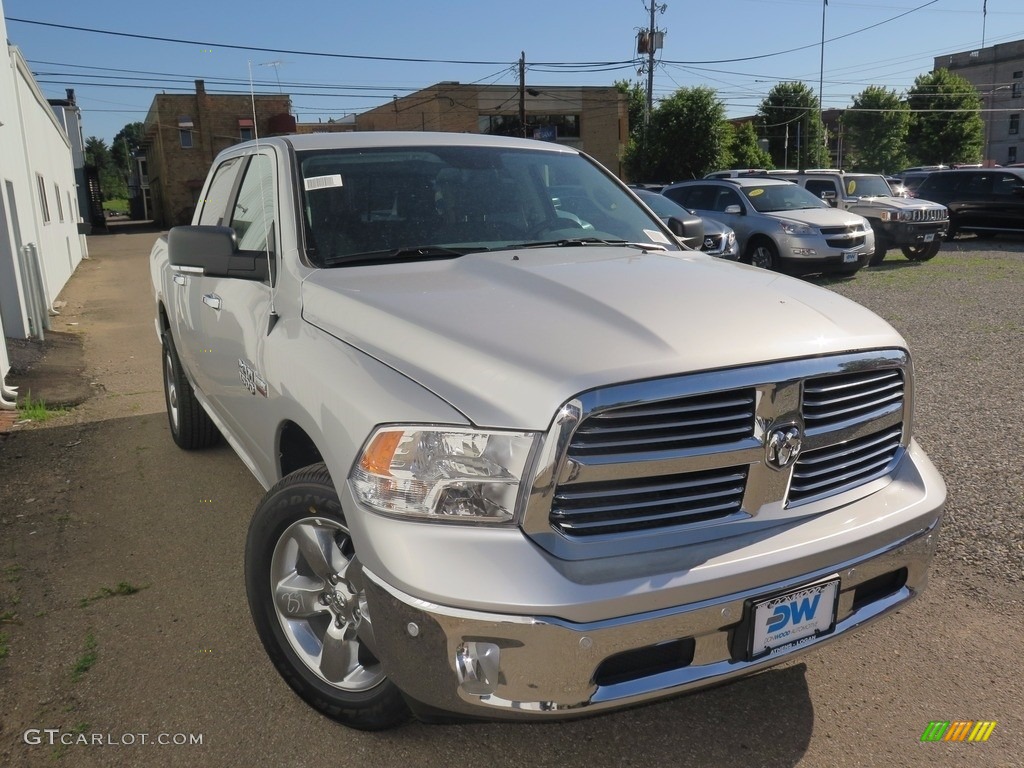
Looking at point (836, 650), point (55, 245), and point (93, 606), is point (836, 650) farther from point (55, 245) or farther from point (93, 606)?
point (55, 245)

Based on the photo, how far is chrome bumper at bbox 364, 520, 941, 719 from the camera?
202cm

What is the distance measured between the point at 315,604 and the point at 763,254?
41.6 feet

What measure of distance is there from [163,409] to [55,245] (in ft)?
36.9

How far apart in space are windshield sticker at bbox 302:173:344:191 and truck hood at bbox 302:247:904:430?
47cm

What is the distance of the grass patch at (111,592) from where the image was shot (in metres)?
3.65

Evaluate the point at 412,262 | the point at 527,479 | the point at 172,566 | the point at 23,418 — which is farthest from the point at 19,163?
the point at 527,479

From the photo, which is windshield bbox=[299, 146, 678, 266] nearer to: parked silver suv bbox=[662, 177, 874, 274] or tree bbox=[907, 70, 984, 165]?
parked silver suv bbox=[662, 177, 874, 274]

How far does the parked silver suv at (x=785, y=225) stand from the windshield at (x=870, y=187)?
3.56m

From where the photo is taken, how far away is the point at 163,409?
688 centimetres

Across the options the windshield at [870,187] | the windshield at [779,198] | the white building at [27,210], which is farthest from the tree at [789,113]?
the white building at [27,210]

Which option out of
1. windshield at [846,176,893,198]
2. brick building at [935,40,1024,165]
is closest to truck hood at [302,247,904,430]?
windshield at [846,176,893,198]

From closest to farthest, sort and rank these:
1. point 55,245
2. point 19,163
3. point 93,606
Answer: point 93,606 → point 19,163 → point 55,245

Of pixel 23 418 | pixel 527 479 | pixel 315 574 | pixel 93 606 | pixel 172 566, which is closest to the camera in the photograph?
pixel 527 479

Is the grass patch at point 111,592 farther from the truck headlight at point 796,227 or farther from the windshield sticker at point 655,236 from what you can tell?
the truck headlight at point 796,227
